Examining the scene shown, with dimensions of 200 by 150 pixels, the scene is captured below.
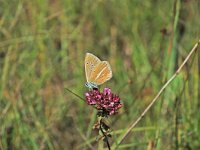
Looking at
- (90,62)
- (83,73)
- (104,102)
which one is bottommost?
(83,73)

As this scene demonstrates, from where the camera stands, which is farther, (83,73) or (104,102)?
(83,73)

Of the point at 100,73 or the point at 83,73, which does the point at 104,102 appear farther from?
the point at 83,73

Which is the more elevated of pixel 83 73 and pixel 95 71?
pixel 95 71

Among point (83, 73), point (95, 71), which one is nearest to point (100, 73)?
point (95, 71)

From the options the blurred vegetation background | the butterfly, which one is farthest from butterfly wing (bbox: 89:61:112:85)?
the blurred vegetation background
